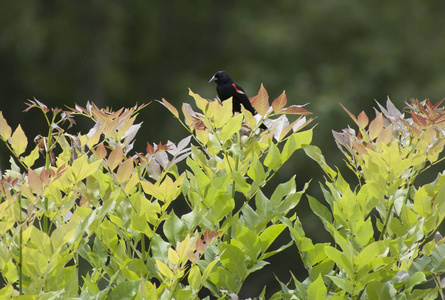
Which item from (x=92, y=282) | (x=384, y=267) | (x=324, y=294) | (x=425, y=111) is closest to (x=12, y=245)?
(x=92, y=282)

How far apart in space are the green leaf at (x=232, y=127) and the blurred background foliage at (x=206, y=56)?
836cm

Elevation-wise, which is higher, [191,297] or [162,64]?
[191,297]

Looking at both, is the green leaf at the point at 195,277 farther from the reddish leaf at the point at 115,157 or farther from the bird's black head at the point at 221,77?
the bird's black head at the point at 221,77

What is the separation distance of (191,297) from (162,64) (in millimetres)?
9811

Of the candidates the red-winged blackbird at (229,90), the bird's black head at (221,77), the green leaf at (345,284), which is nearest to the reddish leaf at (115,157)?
the green leaf at (345,284)

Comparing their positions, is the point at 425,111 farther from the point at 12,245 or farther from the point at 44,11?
the point at 44,11

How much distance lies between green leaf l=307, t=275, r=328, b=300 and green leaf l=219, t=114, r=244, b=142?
383 mm

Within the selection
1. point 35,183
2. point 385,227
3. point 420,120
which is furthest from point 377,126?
point 35,183

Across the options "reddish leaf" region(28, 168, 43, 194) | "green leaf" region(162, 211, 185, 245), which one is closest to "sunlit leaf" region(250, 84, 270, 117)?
"green leaf" region(162, 211, 185, 245)

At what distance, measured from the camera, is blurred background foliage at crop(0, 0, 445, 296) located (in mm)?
10219

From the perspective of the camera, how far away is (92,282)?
1.46 m

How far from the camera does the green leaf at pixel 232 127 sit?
1.52 meters

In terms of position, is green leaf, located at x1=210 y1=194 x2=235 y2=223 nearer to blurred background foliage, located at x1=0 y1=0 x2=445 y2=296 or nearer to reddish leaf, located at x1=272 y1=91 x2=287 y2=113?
reddish leaf, located at x1=272 y1=91 x2=287 y2=113

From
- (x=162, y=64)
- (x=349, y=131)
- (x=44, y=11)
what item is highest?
(x=349, y=131)
